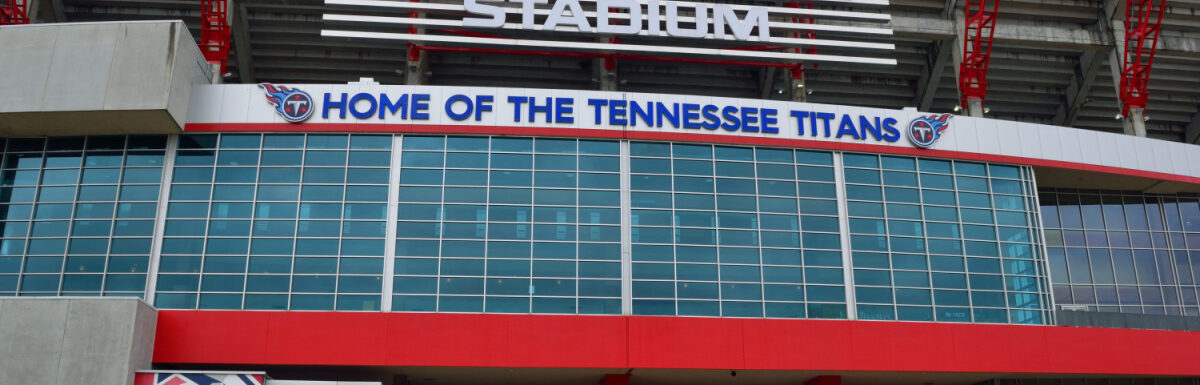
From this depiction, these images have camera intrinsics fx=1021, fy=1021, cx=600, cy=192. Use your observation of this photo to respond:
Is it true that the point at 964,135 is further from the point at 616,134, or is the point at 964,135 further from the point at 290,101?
the point at 290,101

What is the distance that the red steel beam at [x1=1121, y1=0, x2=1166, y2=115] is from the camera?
44438 millimetres

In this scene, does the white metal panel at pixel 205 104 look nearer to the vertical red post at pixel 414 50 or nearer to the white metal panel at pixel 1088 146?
the vertical red post at pixel 414 50

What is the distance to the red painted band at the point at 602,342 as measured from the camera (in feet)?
99.0

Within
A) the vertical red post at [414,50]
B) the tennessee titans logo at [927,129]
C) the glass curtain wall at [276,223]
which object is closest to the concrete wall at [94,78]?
the glass curtain wall at [276,223]

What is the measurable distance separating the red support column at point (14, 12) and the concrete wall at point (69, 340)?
15.6m

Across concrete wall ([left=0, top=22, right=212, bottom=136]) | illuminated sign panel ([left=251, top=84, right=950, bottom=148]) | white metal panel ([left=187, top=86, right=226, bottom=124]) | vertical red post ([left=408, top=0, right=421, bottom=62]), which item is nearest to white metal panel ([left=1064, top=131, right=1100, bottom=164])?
illuminated sign panel ([left=251, top=84, right=950, bottom=148])

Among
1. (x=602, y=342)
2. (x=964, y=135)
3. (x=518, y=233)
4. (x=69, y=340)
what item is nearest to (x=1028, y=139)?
(x=964, y=135)

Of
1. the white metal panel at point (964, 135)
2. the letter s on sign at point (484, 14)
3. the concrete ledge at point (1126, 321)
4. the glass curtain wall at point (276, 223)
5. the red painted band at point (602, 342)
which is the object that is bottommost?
the red painted band at point (602, 342)

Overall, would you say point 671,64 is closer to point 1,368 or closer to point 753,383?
point 753,383

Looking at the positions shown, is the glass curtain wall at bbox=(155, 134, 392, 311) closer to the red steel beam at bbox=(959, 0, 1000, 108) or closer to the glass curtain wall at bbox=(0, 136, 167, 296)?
the glass curtain wall at bbox=(0, 136, 167, 296)

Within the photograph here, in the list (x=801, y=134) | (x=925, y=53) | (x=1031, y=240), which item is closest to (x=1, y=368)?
(x=801, y=134)

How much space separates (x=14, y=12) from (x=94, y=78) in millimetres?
9986

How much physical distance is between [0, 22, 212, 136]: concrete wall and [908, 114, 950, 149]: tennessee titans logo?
24373 mm

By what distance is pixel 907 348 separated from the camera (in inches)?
1276
